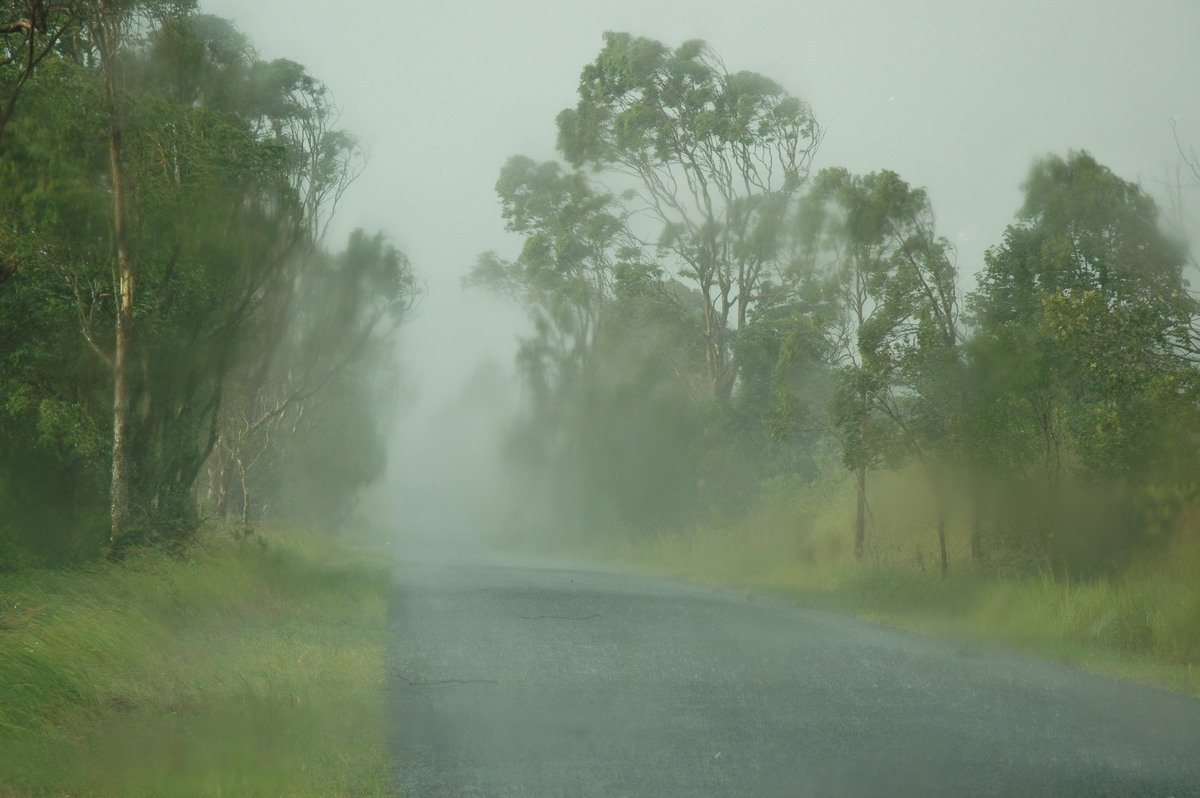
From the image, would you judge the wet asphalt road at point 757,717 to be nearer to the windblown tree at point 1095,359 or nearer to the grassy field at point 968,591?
the grassy field at point 968,591

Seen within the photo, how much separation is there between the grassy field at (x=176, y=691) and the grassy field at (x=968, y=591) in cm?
787

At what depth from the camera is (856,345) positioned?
21.2 meters

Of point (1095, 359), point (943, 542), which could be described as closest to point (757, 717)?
point (1095, 359)

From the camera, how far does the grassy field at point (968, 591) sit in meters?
13.4

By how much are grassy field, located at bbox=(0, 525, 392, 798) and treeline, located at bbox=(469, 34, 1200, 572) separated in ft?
33.6

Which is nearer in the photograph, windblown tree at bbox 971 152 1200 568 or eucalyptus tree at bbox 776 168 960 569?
windblown tree at bbox 971 152 1200 568

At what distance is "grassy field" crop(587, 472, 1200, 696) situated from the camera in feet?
44.0

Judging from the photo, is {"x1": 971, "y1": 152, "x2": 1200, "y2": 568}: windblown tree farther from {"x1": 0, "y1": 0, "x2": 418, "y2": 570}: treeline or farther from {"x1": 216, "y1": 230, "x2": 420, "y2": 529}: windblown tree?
{"x1": 216, "y1": 230, "x2": 420, "y2": 529}: windblown tree

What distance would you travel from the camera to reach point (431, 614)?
16.2 metres


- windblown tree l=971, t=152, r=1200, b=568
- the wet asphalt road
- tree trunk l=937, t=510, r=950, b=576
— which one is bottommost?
the wet asphalt road

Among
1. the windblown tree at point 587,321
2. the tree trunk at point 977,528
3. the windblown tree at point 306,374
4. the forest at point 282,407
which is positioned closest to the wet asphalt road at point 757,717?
the forest at point 282,407

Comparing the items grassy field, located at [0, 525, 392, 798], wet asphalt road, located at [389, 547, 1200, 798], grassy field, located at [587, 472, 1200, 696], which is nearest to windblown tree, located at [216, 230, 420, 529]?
grassy field, located at [0, 525, 392, 798]

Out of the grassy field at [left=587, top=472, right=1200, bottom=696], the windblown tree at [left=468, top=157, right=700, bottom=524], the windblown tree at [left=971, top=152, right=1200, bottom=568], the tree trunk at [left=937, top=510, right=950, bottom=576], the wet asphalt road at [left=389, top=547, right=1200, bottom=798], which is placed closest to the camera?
the wet asphalt road at [left=389, top=547, right=1200, bottom=798]

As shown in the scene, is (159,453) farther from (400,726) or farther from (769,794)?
(769,794)
